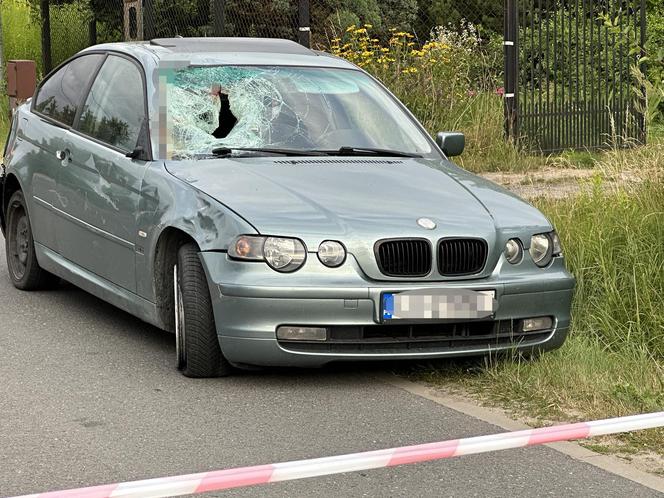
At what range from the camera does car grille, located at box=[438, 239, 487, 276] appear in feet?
20.9

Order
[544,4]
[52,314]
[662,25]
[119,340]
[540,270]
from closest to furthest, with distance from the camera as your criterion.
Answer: [540,270] < [119,340] < [52,314] < [544,4] < [662,25]

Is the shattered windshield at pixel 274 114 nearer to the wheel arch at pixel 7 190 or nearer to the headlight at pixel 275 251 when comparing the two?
the headlight at pixel 275 251

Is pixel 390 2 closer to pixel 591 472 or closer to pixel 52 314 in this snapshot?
pixel 52 314

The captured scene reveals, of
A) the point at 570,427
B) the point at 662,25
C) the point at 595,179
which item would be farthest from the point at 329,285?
the point at 662,25

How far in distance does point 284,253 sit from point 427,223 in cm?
68

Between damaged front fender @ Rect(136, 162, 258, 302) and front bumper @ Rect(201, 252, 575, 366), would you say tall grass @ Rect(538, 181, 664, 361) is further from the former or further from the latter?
damaged front fender @ Rect(136, 162, 258, 302)

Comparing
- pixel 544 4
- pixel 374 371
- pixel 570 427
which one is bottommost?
pixel 374 371

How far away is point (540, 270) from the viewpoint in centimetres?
661

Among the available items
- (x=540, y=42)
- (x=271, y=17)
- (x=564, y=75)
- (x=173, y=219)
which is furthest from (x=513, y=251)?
(x=271, y=17)

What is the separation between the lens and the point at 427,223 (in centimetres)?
641

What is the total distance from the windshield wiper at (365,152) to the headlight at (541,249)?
1184 mm

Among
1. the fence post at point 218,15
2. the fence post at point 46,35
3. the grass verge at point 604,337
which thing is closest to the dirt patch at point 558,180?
the grass verge at point 604,337

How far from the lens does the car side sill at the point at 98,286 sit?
→ 7.00 m

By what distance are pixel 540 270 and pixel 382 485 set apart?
1980 millimetres
